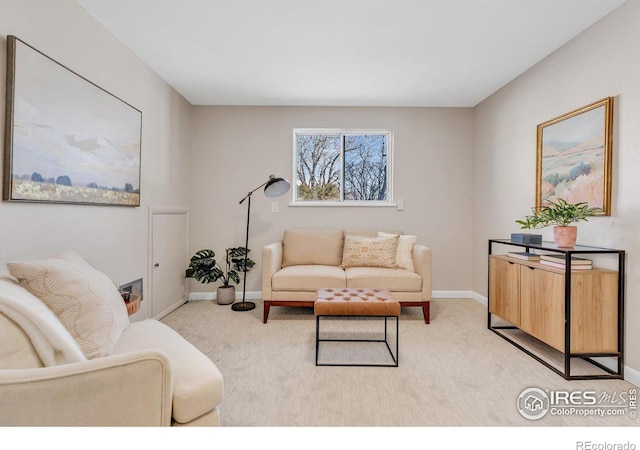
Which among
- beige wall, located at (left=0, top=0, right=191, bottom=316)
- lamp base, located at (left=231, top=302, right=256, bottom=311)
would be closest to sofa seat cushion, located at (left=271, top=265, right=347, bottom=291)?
lamp base, located at (left=231, top=302, right=256, bottom=311)

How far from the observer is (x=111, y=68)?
255cm

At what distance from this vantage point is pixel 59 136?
6.49 ft

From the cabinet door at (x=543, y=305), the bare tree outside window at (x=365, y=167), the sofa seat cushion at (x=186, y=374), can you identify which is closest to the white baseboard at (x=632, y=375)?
the cabinet door at (x=543, y=305)

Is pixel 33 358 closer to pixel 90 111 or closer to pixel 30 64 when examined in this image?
pixel 30 64

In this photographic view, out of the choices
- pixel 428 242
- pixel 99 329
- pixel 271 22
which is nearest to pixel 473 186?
pixel 428 242

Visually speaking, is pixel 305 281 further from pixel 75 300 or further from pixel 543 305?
pixel 75 300

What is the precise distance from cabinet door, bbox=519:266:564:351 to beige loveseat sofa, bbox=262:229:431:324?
0.87 metres

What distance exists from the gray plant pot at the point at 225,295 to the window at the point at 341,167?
1.38m

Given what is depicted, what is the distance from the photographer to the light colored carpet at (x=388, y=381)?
1715 millimetres

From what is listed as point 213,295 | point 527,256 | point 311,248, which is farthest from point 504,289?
point 213,295

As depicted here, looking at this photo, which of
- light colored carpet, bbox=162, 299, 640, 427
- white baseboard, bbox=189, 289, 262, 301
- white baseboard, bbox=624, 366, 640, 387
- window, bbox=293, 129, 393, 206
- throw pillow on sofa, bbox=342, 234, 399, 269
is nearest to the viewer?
light colored carpet, bbox=162, 299, 640, 427

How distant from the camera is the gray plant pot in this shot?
3.92 meters

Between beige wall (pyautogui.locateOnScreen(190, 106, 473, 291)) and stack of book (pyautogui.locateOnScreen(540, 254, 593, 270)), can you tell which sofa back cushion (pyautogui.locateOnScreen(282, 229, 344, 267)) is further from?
stack of book (pyautogui.locateOnScreen(540, 254, 593, 270))

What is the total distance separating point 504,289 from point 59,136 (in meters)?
3.34
